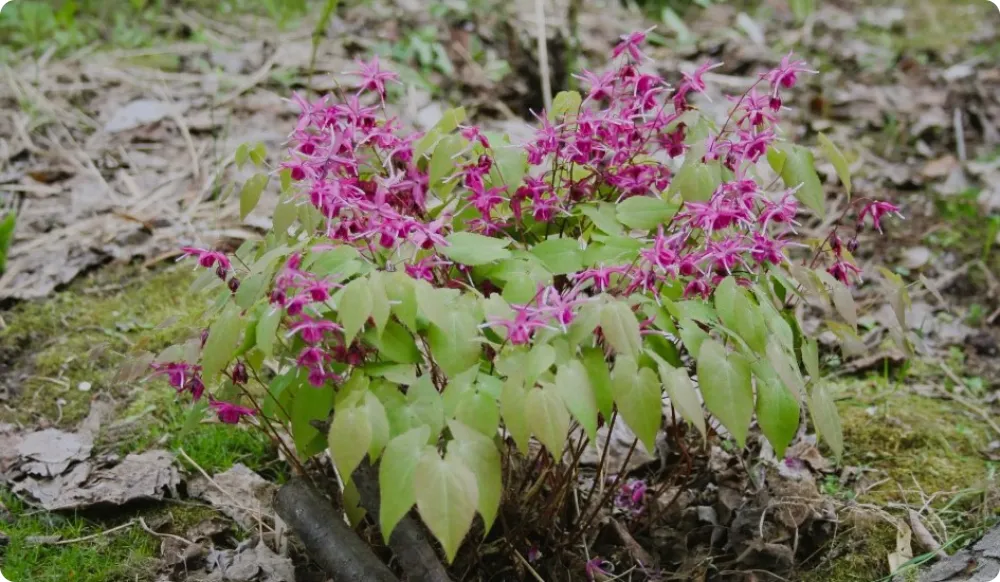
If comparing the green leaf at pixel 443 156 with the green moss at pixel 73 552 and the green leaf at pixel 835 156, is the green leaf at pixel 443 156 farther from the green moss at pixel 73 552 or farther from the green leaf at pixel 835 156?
the green moss at pixel 73 552

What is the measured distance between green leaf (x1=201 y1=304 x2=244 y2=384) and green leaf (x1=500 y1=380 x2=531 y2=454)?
1.30 feet

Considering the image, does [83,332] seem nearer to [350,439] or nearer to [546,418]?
[350,439]

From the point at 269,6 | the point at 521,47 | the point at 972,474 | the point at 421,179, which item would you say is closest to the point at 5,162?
the point at 269,6

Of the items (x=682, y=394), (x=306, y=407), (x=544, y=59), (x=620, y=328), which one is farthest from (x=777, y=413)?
(x=544, y=59)

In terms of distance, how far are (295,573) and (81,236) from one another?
1621 millimetres

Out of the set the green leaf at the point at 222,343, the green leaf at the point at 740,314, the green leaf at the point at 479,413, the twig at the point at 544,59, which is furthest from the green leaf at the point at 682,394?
the twig at the point at 544,59

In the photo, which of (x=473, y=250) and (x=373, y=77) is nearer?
(x=473, y=250)

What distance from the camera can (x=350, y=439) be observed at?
113cm

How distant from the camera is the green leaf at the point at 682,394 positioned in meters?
1.17

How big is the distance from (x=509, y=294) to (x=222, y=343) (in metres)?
0.41

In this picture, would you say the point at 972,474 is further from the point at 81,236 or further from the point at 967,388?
the point at 81,236

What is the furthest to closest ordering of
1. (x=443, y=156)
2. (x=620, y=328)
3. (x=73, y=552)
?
(x=73, y=552) < (x=443, y=156) < (x=620, y=328)

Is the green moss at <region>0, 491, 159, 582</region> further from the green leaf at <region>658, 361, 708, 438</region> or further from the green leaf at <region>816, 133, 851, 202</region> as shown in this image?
the green leaf at <region>816, 133, 851, 202</region>

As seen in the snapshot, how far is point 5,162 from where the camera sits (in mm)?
3246
